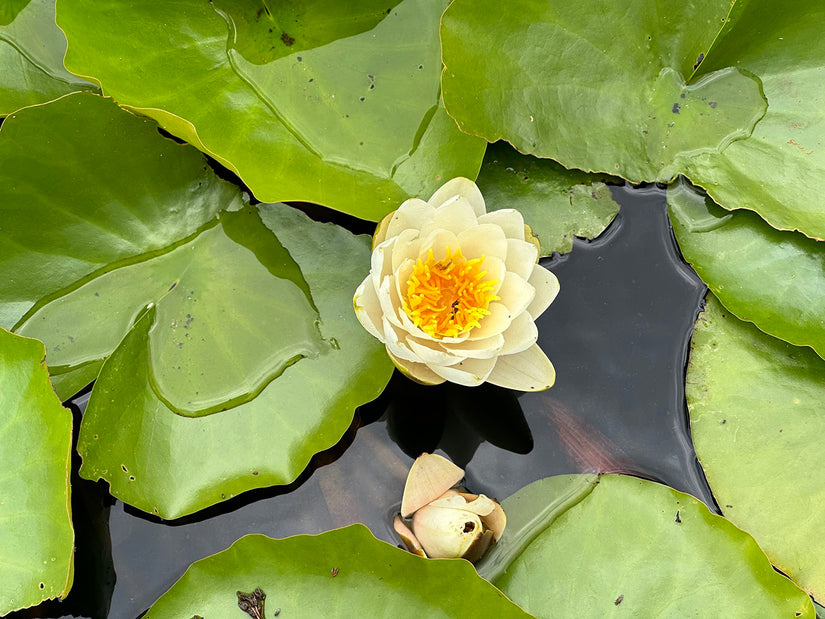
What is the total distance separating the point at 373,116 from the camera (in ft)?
5.27

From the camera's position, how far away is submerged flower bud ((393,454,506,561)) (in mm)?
1518

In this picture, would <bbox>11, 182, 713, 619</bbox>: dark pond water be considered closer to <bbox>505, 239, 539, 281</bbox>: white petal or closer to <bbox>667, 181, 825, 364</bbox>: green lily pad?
<bbox>667, 181, 825, 364</bbox>: green lily pad

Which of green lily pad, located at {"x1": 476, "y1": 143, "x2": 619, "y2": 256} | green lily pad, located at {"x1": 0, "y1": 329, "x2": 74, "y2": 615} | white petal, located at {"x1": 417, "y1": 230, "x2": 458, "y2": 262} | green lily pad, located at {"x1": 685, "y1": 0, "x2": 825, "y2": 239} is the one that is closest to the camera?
green lily pad, located at {"x1": 0, "y1": 329, "x2": 74, "y2": 615}

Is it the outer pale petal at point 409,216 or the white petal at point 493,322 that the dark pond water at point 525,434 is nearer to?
the white petal at point 493,322

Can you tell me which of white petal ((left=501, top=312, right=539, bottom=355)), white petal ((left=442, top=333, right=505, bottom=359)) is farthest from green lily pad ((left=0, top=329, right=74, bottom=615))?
white petal ((left=501, top=312, right=539, bottom=355))

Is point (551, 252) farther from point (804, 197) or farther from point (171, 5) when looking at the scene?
point (171, 5)

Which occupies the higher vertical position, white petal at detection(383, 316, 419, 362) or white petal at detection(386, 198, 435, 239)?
white petal at detection(386, 198, 435, 239)

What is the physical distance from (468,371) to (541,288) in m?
0.25

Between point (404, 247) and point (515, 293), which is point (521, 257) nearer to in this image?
point (515, 293)

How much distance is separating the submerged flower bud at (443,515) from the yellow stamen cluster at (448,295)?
36cm

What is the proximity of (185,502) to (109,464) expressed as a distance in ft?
0.66

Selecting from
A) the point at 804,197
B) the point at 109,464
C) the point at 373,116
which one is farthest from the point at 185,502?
the point at 804,197

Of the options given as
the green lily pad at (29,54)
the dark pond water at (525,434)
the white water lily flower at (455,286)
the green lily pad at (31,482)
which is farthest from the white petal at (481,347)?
the green lily pad at (29,54)

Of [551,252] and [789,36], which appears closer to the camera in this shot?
[789,36]
